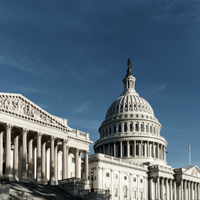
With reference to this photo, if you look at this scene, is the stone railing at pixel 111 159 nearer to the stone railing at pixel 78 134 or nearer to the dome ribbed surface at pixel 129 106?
the stone railing at pixel 78 134

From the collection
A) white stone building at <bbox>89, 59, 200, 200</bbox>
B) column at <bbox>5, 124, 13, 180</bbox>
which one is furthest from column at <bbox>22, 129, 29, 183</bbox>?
white stone building at <bbox>89, 59, 200, 200</bbox>

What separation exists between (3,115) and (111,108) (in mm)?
88437

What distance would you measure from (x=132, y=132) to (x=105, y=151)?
1330cm

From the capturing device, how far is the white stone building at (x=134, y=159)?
100m

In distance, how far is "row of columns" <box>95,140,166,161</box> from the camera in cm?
13138

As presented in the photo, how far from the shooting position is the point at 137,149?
133125mm

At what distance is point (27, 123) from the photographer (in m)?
70.1

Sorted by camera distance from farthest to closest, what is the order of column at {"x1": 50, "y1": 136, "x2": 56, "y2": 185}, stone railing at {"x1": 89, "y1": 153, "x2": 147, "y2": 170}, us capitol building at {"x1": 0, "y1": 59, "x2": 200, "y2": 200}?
stone railing at {"x1": 89, "y1": 153, "x2": 147, "y2": 170}, column at {"x1": 50, "y1": 136, "x2": 56, "y2": 185}, us capitol building at {"x1": 0, "y1": 59, "x2": 200, "y2": 200}

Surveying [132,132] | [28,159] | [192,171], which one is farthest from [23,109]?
[192,171]

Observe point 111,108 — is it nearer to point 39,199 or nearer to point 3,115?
point 3,115

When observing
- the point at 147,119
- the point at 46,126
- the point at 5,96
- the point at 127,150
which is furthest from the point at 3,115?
the point at 147,119

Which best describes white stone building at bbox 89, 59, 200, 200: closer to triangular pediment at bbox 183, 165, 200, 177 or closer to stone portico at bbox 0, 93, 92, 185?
triangular pediment at bbox 183, 165, 200, 177

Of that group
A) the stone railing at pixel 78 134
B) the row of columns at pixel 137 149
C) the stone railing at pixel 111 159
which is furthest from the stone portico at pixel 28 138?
the row of columns at pixel 137 149

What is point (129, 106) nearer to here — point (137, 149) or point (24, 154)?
point (137, 149)
